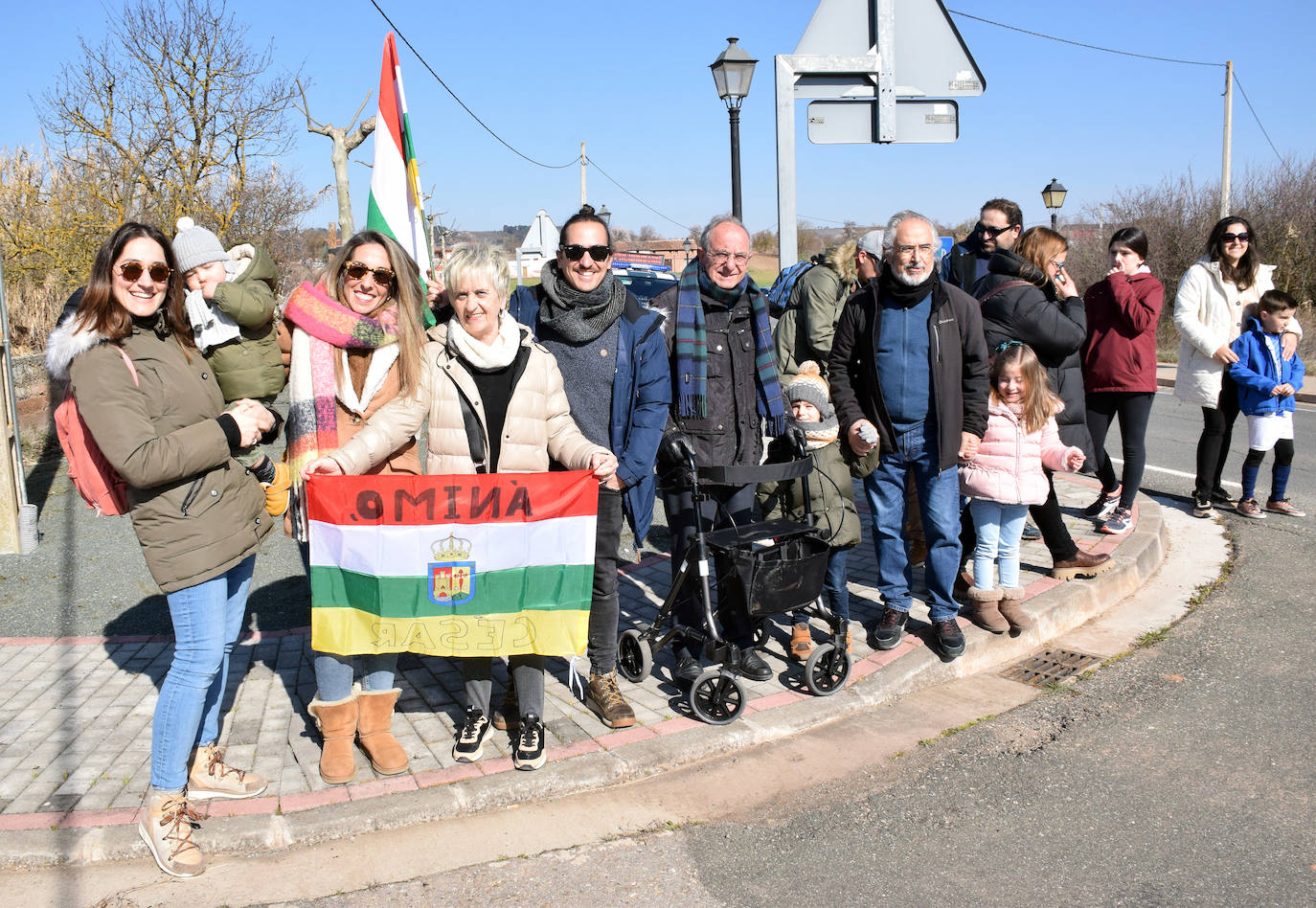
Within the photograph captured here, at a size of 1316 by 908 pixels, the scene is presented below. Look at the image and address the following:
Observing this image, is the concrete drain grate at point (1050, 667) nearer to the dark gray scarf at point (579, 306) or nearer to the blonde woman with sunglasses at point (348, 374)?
the dark gray scarf at point (579, 306)

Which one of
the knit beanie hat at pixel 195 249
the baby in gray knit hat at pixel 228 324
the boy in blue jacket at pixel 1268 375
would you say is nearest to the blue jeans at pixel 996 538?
the boy in blue jacket at pixel 1268 375

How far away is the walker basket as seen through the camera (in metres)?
4.22

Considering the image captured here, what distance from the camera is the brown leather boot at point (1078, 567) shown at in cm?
625

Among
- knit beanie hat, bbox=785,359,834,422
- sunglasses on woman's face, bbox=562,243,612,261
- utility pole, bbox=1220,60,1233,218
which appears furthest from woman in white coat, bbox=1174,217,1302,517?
utility pole, bbox=1220,60,1233,218

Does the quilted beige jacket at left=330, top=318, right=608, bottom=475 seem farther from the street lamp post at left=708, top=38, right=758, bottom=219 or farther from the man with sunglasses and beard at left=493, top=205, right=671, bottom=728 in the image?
the street lamp post at left=708, top=38, right=758, bottom=219

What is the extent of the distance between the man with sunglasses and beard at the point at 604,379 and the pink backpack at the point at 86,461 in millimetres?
1751

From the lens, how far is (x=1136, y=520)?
7547 millimetres

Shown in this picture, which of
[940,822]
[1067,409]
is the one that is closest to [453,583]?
[940,822]

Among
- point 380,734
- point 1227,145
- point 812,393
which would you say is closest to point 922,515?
point 812,393

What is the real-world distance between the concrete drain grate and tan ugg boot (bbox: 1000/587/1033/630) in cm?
19

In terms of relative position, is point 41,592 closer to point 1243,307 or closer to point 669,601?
point 669,601

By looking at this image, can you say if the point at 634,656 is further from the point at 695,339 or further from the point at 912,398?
the point at 912,398

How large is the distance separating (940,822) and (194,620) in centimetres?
275

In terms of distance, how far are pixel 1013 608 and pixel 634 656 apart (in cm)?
208
